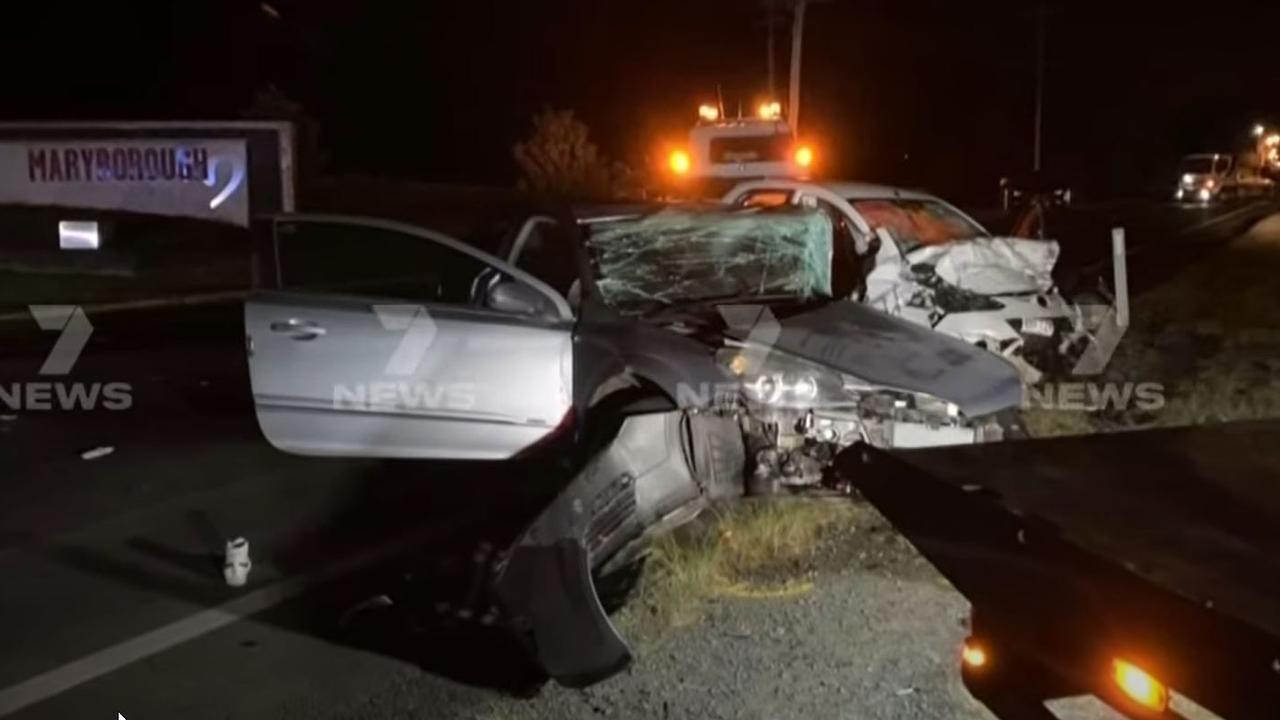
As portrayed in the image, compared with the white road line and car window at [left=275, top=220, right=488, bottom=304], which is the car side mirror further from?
the white road line

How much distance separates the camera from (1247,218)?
124 ft

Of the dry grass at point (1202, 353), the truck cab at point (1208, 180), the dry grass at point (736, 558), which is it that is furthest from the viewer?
the truck cab at point (1208, 180)

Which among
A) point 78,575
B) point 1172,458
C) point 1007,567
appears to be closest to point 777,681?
point 1172,458

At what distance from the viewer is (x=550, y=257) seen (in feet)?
27.8

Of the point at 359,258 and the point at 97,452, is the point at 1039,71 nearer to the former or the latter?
the point at 359,258

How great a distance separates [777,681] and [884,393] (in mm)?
2123

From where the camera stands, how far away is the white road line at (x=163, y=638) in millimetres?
5648

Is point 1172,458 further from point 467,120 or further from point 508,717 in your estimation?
point 467,120

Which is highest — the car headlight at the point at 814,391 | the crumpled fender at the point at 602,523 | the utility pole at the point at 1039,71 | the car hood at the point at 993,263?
the utility pole at the point at 1039,71

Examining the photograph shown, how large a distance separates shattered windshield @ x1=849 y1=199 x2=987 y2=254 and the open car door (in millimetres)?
4267

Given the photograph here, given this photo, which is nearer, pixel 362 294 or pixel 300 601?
pixel 300 601

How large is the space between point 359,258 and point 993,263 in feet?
15.1

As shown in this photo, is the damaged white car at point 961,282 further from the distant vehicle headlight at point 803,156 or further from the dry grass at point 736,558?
the distant vehicle headlight at point 803,156

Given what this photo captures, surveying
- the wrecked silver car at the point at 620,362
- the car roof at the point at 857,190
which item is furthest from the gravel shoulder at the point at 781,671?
the car roof at the point at 857,190
